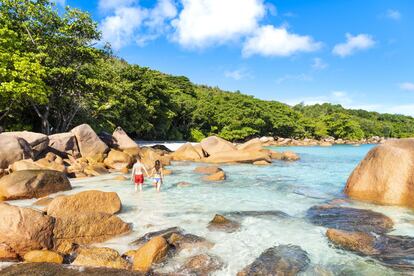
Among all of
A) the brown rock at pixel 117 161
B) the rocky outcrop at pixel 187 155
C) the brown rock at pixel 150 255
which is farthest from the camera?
the rocky outcrop at pixel 187 155

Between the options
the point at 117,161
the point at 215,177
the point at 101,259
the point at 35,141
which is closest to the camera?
the point at 101,259

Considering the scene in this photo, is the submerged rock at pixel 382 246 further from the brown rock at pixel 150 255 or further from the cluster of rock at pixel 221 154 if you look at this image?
the cluster of rock at pixel 221 154

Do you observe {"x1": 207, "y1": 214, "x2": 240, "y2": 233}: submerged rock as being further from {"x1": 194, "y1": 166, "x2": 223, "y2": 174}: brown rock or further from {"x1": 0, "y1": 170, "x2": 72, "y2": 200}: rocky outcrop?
{"x1": 194, "y1": 166, "x2": 223, "y2": 174}: brown rock

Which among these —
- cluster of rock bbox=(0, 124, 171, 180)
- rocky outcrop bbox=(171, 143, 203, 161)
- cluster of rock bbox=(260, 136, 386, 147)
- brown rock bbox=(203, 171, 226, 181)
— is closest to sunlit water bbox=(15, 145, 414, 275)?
brown rock bbox=(203, 171, 226, 181)

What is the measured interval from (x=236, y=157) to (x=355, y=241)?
17.6 m

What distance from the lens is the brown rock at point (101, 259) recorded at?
6.29 m

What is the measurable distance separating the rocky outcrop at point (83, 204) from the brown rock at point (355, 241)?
19.7 ft

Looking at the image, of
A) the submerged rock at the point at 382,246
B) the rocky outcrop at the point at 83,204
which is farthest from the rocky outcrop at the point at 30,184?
the submerged rock at the point at 382,246

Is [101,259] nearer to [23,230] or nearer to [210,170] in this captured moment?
[23,230]

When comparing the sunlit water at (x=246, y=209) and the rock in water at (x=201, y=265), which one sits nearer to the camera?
the rock in water at (x=201, y=265)

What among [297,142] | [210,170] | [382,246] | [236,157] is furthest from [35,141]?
[297,142]

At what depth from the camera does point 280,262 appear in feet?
22.2

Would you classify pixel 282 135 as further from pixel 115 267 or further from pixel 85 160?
pixel 115 267

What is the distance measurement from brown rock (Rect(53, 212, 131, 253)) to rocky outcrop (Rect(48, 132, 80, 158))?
13170 mm
